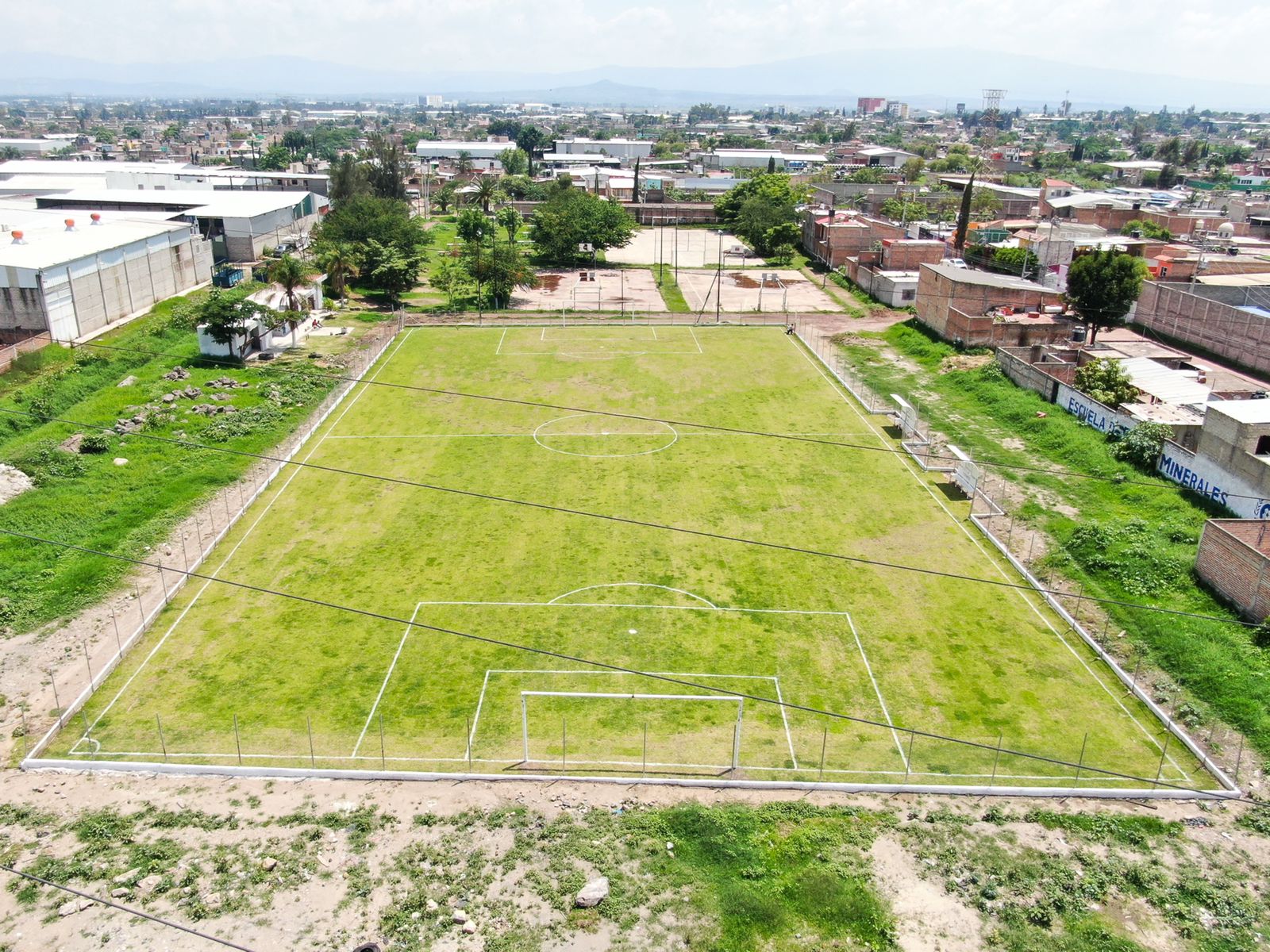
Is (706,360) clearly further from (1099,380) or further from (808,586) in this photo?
(808,586)

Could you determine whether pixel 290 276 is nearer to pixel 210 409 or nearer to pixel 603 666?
pixel 210 409

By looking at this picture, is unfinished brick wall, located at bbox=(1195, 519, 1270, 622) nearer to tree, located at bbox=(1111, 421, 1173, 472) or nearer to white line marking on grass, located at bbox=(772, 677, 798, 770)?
tree, located at bbox=(1111, 421, 1173, 472)

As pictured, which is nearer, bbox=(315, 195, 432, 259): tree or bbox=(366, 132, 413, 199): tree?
bbox=(315, 195, 432, 259): tree

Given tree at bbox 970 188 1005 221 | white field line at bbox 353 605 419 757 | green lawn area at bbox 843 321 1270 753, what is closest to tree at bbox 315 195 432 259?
green lawn area at bbox 843 321 1270 753

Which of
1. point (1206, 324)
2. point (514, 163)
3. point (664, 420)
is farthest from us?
point (514, 163)

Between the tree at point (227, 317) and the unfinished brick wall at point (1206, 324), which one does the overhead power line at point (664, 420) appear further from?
the unfinished brick wall at point (1206, 324)

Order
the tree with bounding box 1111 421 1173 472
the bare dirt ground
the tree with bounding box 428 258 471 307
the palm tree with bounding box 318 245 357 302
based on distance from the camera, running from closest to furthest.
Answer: the bare dirt ground < the tree with bounding box 1111 421 1173 472 < the palm tree with bounding box 318 245 357 302 < the tree with bounding box 428 258 471 307

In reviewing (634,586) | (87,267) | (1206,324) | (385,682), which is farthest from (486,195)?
(385,682)
